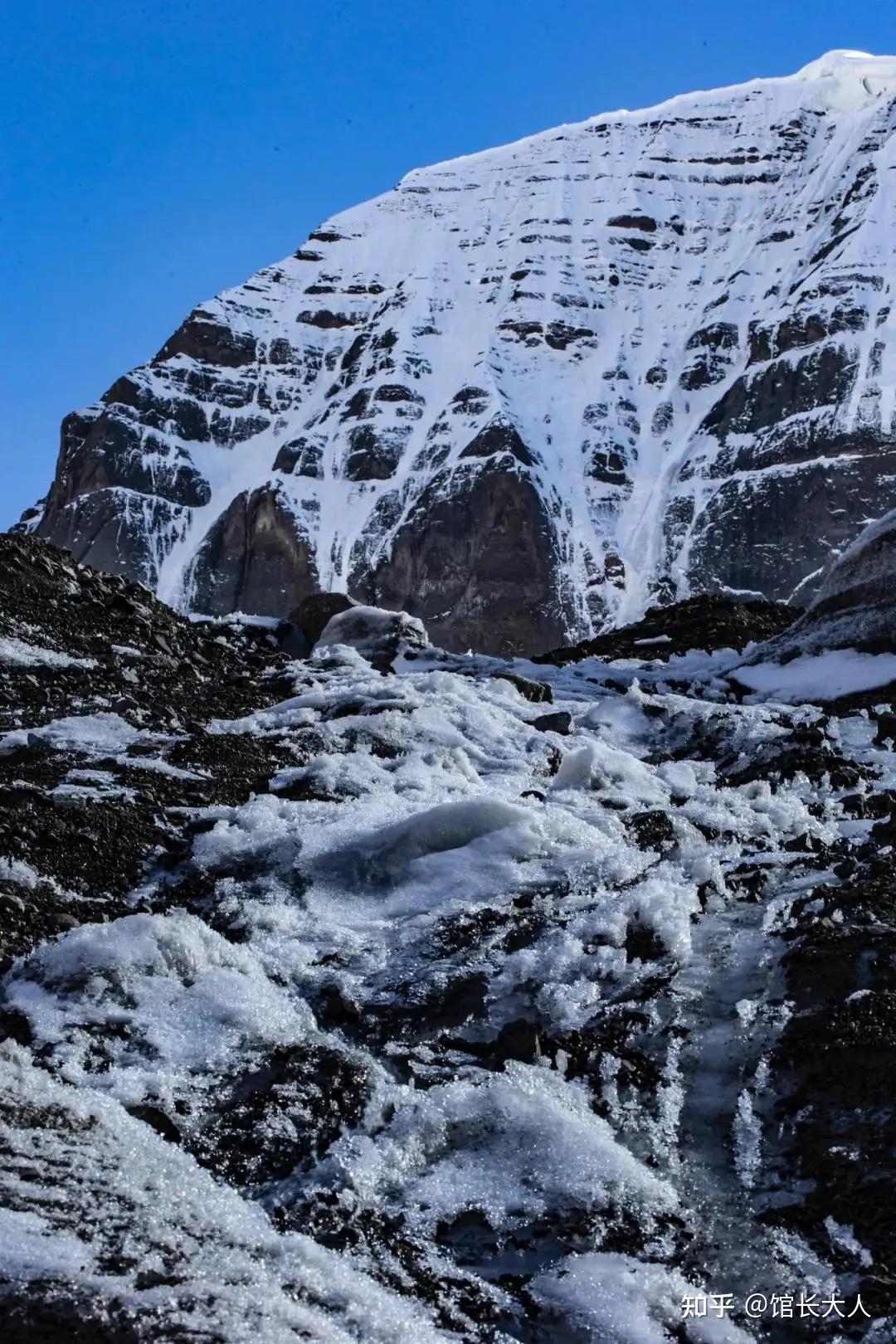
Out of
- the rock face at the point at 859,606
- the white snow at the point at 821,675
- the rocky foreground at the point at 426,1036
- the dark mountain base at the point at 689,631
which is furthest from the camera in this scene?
the dark mountain base at the point at 689,631

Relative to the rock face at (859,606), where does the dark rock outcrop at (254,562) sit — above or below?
above

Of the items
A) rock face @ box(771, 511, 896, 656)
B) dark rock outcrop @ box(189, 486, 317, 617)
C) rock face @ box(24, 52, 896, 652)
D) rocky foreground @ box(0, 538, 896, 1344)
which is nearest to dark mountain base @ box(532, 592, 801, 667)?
rock face @ box(771, 511, 896, 656)

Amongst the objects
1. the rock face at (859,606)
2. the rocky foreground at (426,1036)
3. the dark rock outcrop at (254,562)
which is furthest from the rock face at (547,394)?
the rocky foreground at (426,1036)

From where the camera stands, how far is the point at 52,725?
42.1 ft

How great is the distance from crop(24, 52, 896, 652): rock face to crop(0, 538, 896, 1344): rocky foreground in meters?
94.4

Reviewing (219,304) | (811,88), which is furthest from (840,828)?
(811,88)

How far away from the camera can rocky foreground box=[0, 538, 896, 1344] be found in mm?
5859

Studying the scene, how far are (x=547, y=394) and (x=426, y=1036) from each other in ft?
485

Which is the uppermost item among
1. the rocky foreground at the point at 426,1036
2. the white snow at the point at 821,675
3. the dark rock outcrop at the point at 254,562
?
the dark rock outcrop at the point at 254,562

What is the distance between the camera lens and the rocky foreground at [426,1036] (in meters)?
5.86

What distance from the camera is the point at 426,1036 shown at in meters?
8.02

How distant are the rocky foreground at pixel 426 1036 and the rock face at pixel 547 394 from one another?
94.4m

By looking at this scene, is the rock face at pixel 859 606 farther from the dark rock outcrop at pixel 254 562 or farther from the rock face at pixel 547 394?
the dark rock outcrop at pixel 254 562

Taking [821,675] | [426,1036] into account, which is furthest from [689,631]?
[426,1036]
